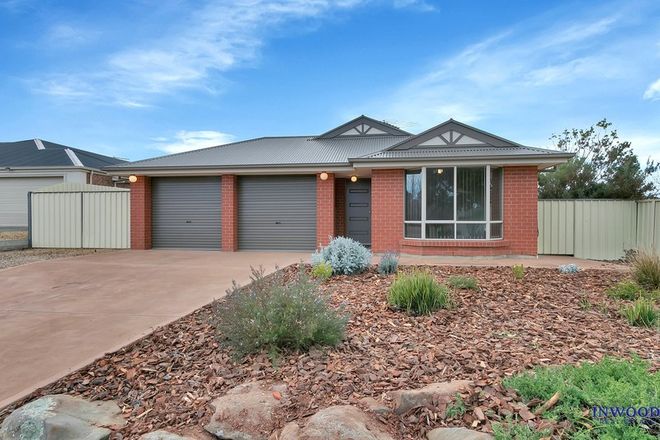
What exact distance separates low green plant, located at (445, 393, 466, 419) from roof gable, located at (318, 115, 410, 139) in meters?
15.7

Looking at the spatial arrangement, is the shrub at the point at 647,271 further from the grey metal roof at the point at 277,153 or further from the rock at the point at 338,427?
the grey metal roof at the point at 277,153

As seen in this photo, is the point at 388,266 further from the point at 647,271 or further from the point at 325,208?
the point at 325,208

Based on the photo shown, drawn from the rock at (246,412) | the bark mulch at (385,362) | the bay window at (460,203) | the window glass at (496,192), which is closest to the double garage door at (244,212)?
the bay window at (460,203)

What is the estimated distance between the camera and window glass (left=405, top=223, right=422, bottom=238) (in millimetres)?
11250

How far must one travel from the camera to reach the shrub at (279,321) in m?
3.60

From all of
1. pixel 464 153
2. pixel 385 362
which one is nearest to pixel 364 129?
pixel 464 153

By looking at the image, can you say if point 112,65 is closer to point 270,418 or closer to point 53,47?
point 53,47

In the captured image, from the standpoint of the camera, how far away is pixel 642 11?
922 cm

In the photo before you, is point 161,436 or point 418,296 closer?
point 161,436

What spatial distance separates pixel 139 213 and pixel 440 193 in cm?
1042

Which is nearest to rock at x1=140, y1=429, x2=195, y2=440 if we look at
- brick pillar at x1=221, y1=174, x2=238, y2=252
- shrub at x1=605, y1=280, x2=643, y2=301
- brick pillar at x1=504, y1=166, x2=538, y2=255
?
shrub at x1=605, y1=280, x2=643, y2=301

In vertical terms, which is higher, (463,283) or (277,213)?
(277,213)

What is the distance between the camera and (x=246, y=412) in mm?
2777

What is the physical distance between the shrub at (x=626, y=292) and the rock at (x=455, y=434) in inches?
172
